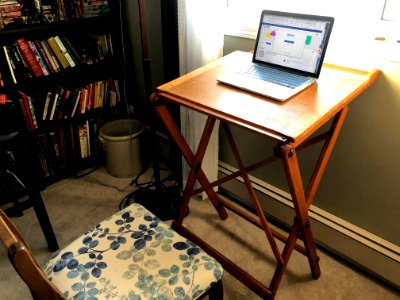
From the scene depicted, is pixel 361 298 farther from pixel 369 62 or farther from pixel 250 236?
pixel 369 62

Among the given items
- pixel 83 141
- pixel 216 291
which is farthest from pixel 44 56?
pixel 216 291

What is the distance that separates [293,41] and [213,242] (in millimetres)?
1009

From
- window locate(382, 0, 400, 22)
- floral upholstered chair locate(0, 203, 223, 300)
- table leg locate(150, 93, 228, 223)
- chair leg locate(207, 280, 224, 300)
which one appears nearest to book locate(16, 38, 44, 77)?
table leg locate(150, 93, 228, 223)

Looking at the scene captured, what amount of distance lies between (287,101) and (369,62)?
41cm

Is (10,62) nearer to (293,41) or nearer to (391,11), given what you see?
(293,41)

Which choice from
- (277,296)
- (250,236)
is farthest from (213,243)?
(277,296)

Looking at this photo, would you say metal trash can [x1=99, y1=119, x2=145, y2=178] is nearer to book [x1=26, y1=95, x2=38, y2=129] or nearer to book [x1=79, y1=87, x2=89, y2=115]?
book [x1=79, y1=87, x2=89, y2=115]

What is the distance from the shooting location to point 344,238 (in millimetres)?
1597

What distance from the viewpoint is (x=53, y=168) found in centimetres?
215

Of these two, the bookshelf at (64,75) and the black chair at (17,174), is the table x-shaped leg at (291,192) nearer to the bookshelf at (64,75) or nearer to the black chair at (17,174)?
the black chair at (17,174)

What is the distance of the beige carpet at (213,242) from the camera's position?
1506mm

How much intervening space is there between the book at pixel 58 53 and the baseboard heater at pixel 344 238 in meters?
1.22

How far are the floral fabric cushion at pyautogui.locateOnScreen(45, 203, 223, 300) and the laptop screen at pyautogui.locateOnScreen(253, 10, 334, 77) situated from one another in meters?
0.75

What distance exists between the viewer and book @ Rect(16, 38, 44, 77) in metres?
1.79
